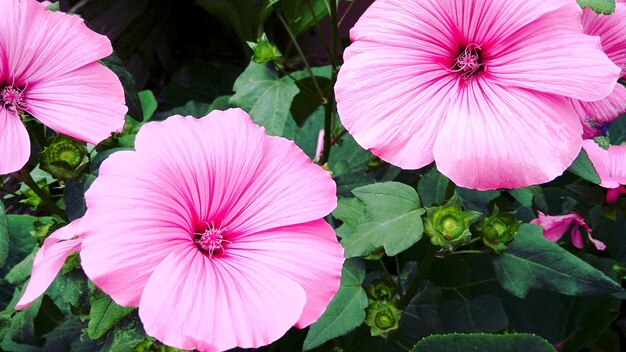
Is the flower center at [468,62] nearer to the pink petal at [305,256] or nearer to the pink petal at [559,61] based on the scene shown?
the pink petal at [559,61]

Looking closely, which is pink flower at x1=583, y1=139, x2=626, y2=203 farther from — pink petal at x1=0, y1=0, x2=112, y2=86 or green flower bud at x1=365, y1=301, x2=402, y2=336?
pink petal at x1=0, y1=0, x2=112, y2=86

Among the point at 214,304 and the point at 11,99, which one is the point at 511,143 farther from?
the point at 11,99

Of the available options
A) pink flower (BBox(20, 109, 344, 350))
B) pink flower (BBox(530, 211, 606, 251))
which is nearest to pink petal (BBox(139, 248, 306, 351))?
pink flower (BBox(20, 109, 344, 350))

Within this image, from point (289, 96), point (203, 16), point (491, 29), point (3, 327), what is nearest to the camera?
point (491, 29)

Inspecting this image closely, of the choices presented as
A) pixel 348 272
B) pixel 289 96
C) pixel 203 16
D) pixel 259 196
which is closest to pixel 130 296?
pixel 259 196

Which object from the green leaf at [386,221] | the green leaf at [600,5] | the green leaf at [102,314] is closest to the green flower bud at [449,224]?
the green leaf at [386,221]

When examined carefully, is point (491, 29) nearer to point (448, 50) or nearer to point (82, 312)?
point (448, 50)

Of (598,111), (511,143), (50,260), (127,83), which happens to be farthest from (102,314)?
(598,111)
